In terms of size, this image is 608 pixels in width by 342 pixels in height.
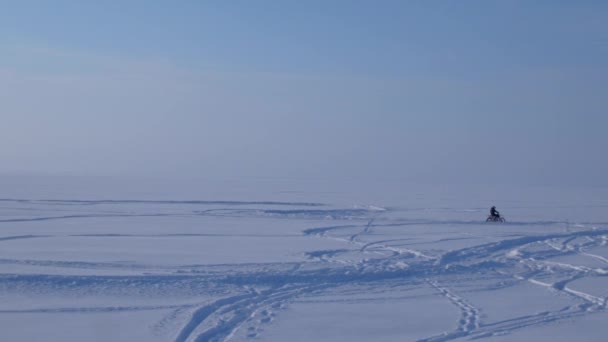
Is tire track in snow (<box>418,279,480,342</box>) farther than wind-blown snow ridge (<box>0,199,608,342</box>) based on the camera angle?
No

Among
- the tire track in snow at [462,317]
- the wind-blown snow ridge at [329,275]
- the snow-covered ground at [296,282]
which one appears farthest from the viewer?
the wind-blown snow ridge at [329,275]

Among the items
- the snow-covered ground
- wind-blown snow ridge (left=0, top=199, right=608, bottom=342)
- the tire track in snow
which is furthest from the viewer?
Result: wind-blown snow ridge (left=0, top=199, right=608, bottom=342)

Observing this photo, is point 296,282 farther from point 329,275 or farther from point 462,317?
point 462,317

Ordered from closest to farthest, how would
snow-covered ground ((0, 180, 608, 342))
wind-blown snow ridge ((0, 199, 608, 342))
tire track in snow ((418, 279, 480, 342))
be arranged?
tire track in snow ((418, 279, 480, 342))
snow-covered ground ((0, 180, 608, 342))
wind-blown snow ridge ((0, 199, 608, 342))

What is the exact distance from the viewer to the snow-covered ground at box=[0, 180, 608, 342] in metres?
7.31

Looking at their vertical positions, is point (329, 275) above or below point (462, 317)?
above

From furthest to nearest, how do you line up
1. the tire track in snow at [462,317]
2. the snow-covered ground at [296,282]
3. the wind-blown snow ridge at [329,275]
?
the wind-blown snow ridge at [329,275] < the snow-covered ground at [296,282] < the tire track in snow at [462,317]

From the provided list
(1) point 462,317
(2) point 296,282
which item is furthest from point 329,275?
(1) point 462,317

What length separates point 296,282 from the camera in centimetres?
1023

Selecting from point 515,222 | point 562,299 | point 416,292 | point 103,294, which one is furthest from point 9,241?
point 515,222

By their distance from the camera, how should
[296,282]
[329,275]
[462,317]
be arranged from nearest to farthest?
[462,317] → [296,282] → [329,275]

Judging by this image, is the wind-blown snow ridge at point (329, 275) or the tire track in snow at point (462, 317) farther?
the wind-blown snow ridge at point (329, 275)

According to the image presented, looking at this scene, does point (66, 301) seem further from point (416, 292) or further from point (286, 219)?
point (286, 219)

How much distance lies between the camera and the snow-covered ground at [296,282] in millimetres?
7309
